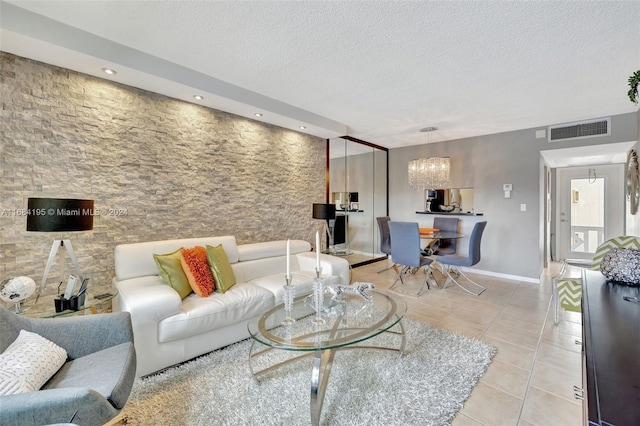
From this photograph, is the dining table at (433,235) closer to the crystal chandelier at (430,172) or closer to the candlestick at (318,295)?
the crystal chandelier at (430,172)

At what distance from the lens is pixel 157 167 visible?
114 inches

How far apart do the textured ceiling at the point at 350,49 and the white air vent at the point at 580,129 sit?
0.31 m

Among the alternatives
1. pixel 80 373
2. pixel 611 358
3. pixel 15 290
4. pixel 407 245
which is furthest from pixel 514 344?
pixel 15 290

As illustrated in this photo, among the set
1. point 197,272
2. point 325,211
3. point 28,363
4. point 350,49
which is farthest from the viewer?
point 325,211

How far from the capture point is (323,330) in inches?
71.4

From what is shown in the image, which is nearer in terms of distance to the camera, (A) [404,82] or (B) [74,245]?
(B) [74,245]

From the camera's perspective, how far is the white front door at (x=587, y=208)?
17.8 feet

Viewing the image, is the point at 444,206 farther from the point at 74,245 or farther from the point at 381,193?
the point at 74,245

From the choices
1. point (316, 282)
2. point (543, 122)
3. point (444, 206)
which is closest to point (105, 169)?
point (316, 282)

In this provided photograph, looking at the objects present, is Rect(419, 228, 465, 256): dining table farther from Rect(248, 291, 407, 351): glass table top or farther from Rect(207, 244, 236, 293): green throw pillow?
Rect(207, 244, 236, 293): green throw pillow

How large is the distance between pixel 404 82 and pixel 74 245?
3.44 meters

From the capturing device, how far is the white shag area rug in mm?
1585

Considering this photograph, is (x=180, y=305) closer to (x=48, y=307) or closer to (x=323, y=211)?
(x=48, y=307)

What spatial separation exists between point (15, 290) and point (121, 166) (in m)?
1.29
